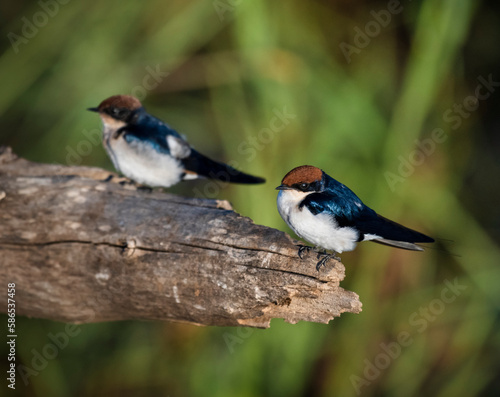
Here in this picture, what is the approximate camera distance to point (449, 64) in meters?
2.53

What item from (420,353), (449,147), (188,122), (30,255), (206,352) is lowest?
(206,352)

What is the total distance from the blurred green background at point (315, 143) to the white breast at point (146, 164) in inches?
13.5

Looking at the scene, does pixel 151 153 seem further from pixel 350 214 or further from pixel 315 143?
pixel 350 214

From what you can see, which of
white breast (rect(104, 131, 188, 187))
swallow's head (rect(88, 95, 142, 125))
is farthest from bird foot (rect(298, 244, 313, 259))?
swallow's head (rect(88, 95, 142, 125))

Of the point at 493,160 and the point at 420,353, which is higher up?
the point at 493,160

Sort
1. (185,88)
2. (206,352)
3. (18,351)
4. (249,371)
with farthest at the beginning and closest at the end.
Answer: (185,88) < (18,351) < (206,352) < (249,371)

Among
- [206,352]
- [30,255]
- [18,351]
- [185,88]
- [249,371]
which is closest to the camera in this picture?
[30,255]

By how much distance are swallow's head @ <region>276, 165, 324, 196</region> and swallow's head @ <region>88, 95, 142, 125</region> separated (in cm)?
104

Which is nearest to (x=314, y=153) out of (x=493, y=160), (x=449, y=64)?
(x=449, y=64)

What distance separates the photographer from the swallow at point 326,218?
5.30ft

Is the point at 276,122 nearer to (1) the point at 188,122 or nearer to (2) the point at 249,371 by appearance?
(1) the point at 188,122

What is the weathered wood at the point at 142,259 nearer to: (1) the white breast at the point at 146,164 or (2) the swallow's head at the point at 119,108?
(1) the white breast at the point at 146,164

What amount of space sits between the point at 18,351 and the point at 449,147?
7.28ft

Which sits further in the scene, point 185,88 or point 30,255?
point 185,88
